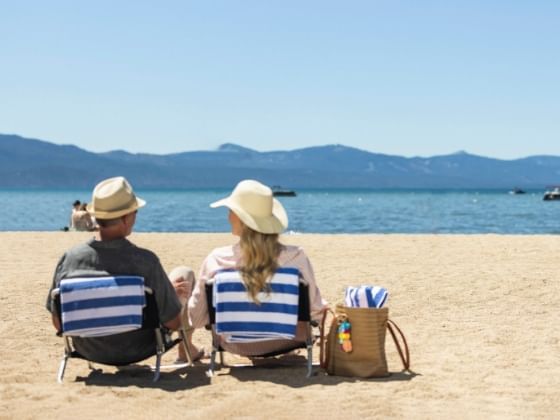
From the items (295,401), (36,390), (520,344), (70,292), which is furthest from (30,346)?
(520,344)

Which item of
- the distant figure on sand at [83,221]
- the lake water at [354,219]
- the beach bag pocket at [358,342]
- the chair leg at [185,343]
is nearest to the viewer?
the beach bag pocket at [358,342]

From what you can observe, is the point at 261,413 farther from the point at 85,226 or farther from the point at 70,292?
the point at 85,226

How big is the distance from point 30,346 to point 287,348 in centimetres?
215

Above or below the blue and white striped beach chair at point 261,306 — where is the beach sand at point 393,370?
below

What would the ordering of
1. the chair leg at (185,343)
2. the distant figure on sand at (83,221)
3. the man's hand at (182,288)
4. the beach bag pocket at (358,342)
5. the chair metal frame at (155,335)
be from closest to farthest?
1. the chair metal frame at (155,335)
2. the beach bag pocket at (358,342)
3. the chair leg at (185,343)
4. the man's hand at (182,288)
5. the distant figure on sand at (83,221)

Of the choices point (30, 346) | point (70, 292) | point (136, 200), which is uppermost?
point (136, 200)

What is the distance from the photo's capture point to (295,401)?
14.4ft

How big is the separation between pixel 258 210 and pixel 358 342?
3.14 feet

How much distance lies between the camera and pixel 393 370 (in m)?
5.29

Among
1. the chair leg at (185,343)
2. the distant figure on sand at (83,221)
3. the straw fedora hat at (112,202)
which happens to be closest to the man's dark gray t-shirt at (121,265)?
the straw fedora hat at (112,202)

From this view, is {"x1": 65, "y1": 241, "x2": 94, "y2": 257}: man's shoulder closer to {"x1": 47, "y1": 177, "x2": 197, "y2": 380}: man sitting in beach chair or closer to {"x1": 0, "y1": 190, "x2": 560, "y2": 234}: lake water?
{"x1": 47, "y1": 177, "x2": 197, "y2": 380}: man sitting in beach chair

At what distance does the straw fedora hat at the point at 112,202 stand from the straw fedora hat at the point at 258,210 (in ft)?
1.48

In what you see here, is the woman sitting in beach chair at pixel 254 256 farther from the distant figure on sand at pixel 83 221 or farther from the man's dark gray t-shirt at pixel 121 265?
the distant figure on sand at pixel 83 221

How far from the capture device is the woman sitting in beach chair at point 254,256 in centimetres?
460
